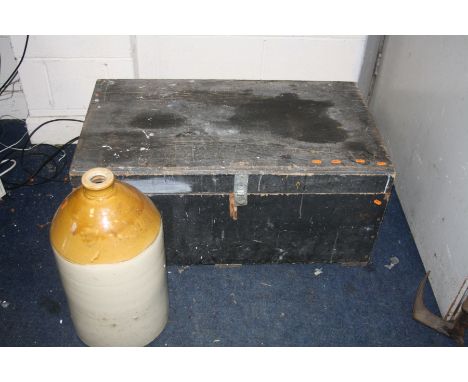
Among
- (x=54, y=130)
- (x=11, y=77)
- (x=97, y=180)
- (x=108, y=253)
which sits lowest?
(x=54, y=130)

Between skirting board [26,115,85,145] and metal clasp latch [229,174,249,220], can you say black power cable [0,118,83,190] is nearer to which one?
skirting board [26,115,85,145]

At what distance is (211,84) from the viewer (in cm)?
188

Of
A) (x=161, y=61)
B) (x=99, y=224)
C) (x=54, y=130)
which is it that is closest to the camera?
(x=99, y=224)

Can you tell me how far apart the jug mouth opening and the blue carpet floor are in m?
0.65

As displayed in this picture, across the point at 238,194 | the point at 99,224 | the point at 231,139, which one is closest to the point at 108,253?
the point at 99,224

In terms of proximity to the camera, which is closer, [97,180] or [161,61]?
[97,180]

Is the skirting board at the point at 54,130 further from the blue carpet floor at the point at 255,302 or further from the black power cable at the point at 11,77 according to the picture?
the blue carpet floor at the point at 255,302

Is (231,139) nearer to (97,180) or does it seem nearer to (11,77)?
(97,180)

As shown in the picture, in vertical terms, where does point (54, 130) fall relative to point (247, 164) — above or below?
below

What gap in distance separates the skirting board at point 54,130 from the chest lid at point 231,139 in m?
0.55

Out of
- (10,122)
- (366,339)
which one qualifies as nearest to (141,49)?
(10,122)

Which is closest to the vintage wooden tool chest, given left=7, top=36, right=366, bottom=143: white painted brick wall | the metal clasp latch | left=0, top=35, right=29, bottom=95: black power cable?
the metal clasp latch

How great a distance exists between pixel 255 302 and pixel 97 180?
0.79 meters

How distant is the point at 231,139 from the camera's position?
157 centimetres
